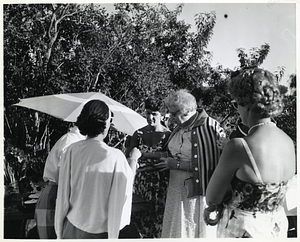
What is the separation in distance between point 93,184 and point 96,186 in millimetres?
29

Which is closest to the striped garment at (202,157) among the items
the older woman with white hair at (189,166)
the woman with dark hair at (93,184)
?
the older woman with white hair at (189,166)

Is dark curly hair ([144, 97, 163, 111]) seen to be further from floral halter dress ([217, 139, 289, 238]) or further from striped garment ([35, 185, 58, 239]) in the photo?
floral halter dress ([217, 139, 289, 238])

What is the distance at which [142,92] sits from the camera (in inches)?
173

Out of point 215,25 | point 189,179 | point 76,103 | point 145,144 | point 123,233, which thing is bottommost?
point 123,233

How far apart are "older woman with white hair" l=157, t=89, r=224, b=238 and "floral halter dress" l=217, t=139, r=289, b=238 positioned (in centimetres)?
111

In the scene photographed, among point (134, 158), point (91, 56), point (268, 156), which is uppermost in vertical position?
point (91, 56)

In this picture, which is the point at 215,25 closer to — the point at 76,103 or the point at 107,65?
the point at 107,65

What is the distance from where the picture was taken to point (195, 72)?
4.37 meters

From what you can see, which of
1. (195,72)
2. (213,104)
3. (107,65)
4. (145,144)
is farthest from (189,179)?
(107,65)

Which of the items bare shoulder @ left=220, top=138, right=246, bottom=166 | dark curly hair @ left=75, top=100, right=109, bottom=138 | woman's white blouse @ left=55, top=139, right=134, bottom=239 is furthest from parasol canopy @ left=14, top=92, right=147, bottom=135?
bare shoulder @ left=220, top=138, right=246, bottom=166

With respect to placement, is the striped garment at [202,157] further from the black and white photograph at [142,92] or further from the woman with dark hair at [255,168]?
the woman with dark hair at [255,168]

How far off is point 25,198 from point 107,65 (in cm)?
175

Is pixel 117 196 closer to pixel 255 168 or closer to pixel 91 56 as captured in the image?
pixel 255 168

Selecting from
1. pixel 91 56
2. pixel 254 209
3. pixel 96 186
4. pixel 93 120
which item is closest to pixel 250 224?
pixel 254 209
